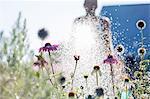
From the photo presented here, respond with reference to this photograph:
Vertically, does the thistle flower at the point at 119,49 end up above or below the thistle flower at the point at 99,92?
above

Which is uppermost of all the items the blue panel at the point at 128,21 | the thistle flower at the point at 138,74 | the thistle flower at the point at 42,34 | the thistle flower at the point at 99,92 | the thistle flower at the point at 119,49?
the blue panel at the point at 128,21

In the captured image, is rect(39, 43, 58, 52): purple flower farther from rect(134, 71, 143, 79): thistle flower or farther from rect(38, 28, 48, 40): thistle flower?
rect(134, 71, 143, 79): thistle flower

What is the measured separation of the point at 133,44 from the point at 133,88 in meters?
0.36

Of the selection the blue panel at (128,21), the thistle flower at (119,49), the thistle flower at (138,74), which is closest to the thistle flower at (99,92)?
the thistle flower at (138,74)

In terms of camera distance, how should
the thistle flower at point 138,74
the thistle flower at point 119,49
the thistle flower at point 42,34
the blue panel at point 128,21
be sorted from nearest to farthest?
the thistle flower at point 42,34 < the thistle flower at point 138,74 < the thistle flower at point 119,49 < the blue panel at point 128,21

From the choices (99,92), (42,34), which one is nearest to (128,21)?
(99,92)

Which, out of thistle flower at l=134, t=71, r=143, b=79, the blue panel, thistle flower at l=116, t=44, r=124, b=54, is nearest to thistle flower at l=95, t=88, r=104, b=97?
thistle flower at l=134, t=71, r=143, b=79

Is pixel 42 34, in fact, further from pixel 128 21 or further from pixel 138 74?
pixel 128 21

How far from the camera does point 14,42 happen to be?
2.84 ft

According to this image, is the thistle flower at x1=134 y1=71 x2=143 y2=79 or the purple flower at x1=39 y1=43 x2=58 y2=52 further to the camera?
the thistle flower at x1=134 y1=71 x2=143 y2=79

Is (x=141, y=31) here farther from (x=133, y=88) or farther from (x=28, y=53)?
(x=28, y=53)

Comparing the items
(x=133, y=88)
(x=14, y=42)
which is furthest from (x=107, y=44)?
(x=14, y=42)

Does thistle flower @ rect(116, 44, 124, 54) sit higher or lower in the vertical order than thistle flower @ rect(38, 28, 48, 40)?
lower

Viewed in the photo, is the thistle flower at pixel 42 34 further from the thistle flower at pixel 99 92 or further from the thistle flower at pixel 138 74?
the thistle flower at pixel 138 74
